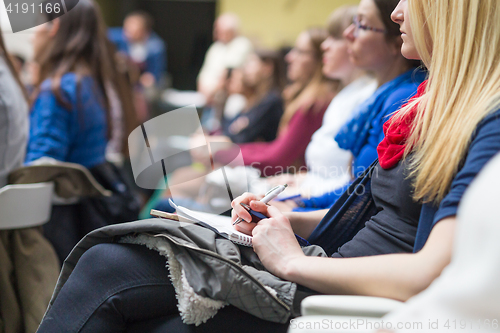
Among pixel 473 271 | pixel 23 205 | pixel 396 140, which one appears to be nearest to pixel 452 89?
pixel 396 140

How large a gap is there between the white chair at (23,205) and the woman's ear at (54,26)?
945mm

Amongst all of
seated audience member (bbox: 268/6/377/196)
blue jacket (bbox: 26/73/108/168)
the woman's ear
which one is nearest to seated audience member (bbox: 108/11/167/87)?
the woman's ear

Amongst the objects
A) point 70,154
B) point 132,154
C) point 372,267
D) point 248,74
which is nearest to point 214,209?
point 132,154

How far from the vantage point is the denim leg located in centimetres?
90

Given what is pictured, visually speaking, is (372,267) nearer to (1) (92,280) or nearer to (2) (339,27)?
(1) (92,280)

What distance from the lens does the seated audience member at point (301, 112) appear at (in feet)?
7.92

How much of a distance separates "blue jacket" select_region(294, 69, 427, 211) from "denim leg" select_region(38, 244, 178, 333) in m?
0.72

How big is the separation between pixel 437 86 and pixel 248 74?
109 inches

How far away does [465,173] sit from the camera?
71 centimetres

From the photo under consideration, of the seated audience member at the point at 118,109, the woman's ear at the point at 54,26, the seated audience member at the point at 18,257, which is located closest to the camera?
the seated audience member at the point at 18,257

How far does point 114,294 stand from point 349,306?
498 mm

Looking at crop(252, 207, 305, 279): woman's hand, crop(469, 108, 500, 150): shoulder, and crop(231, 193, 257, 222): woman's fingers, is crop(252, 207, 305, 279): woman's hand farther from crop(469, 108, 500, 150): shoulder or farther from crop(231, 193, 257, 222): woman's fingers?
crop(469, 108, 500, 150): shoulder

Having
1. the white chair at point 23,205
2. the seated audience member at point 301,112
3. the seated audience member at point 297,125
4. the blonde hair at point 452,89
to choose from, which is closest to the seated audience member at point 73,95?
the white chair at point 23,205

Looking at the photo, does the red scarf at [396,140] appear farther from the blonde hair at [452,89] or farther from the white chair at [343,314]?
the white chair at [343,314]
